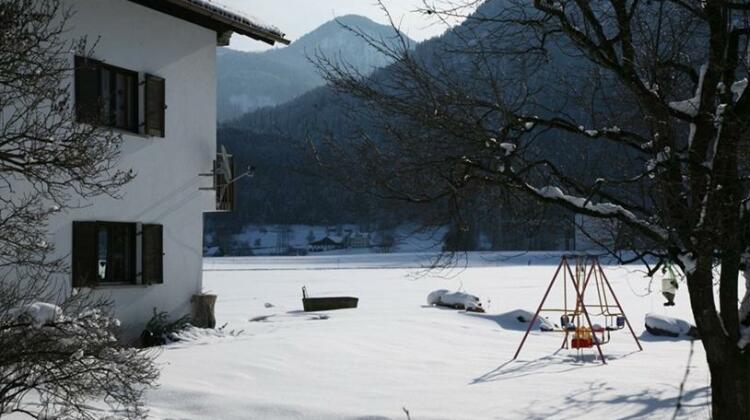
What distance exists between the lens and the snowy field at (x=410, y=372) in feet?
29.9

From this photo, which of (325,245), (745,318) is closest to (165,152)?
(745,318)

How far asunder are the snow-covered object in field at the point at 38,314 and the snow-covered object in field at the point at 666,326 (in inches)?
596

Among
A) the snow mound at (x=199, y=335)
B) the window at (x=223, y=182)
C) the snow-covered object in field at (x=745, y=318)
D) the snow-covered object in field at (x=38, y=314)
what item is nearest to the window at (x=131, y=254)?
the snow mound at (x=199, y=335)

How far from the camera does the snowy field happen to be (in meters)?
9.11

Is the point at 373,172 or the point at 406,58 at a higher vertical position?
the point at 406,58

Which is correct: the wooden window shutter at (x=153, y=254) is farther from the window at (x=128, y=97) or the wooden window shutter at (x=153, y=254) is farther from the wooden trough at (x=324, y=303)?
the wooden trough at (x=324, y=303)

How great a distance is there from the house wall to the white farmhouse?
0.7 inches

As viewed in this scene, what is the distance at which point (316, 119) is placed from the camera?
7426 millimetres

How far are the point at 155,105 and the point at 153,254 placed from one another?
238 centimetres

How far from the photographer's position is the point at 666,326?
1944 cm

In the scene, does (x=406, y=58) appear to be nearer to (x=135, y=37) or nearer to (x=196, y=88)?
(x=135, y=37)

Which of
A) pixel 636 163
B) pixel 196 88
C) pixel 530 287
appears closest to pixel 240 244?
pixel 530 287

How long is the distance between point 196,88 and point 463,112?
32.3ft

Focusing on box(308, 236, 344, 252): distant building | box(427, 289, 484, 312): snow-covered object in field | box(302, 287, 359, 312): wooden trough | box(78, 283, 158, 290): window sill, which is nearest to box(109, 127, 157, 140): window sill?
box(78, 283, 158, 290): window sill
